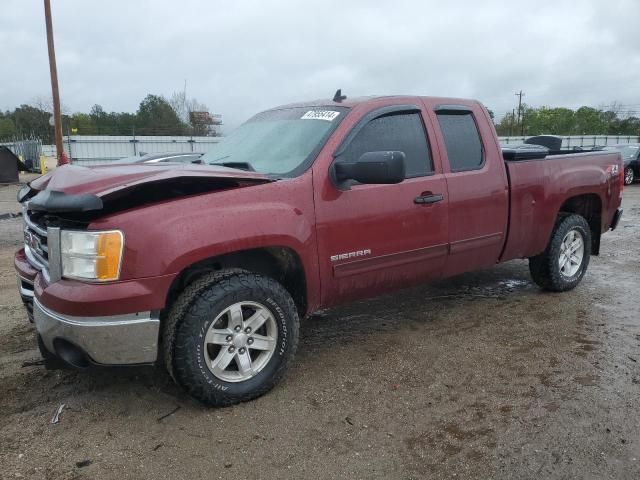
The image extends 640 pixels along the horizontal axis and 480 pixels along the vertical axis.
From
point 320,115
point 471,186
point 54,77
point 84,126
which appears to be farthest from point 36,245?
point 84,126

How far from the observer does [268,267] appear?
138 inches

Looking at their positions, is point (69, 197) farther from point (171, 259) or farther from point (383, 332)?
point (383, 332)

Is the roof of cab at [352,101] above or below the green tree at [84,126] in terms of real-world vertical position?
below

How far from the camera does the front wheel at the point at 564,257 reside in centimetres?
519

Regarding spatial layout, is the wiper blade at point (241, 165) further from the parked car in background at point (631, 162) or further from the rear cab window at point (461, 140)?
the parked car in background at point (631, 162)

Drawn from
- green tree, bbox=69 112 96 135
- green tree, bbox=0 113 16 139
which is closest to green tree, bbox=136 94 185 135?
green tree, bbox=69 112 96 135

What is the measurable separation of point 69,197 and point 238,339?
1.19m

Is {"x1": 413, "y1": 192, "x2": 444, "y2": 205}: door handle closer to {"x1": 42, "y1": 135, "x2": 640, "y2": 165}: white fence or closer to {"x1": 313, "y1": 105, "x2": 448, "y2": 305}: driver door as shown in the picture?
{"x1": 313, "y1": 105, "x2": 448, "y2": 305}: driver door

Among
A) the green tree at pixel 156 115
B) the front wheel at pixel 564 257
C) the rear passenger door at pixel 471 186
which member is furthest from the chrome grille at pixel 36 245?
the green tree at pixel 156 115

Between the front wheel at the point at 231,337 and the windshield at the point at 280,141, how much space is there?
0.84 metres

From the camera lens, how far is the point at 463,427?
2.94 meters

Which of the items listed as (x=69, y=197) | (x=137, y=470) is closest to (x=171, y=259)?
(x=69, y=197)

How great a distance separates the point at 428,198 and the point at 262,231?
141cm

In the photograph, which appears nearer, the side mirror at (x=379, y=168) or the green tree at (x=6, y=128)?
the side mirror at (x=379, y=168)
